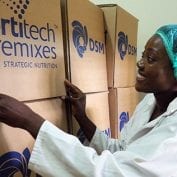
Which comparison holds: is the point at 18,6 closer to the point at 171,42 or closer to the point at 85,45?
the point at 85,45

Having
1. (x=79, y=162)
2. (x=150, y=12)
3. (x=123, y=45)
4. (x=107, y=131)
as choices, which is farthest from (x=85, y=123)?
(x=150, y=12)

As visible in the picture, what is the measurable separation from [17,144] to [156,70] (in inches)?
21.4

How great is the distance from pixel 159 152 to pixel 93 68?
0.60 metres

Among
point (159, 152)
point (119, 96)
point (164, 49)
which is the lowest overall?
point (119, 96)

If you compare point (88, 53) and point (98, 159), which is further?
point (88, 53)

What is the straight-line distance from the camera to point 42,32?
3.33 ft

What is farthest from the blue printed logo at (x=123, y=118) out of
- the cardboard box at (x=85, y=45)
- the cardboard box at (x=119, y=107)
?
the cardboard box at (x=85, y=45)

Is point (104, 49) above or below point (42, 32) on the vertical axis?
below

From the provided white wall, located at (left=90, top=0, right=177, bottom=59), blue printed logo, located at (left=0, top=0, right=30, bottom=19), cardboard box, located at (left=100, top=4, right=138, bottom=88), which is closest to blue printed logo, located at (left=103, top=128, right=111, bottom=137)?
cardboard box, located at (left=100, top=4, right=138, bottom=88)

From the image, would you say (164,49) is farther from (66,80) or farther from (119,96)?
(119,96)

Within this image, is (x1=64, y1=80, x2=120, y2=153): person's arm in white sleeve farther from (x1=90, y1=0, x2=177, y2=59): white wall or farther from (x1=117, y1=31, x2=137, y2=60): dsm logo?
(x1=90, y1=0, x2=177, y2=59): white wall

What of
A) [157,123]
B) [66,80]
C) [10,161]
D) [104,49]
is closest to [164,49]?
[157,123]

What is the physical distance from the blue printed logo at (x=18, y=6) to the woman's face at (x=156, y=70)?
46 centimetres

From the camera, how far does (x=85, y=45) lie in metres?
1.29
